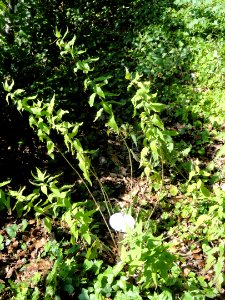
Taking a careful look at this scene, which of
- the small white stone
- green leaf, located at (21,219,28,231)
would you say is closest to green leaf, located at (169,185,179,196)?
the small white stone

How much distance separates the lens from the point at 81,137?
14.1 ft

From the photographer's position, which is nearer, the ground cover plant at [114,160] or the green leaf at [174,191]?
the ground cover plant at [114,160]

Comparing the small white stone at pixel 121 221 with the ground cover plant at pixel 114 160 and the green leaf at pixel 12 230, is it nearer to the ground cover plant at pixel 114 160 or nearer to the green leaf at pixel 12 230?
the ground cover plant at pixel 114 160

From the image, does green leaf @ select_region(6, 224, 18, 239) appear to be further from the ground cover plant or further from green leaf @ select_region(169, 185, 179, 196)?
green leaf @ select_region(169, 185, 179, 196)

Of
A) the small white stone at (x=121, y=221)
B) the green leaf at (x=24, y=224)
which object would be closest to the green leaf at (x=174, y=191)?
the small white stone at (x=121, y=221)

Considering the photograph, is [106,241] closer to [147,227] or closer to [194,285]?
[147,227]

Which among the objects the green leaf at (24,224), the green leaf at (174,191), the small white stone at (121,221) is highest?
the small white stone at (121,221)

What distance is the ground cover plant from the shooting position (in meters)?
2.53

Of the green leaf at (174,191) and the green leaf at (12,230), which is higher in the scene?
the green leaf at (174,191)

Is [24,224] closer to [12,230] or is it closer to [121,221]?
[12,230]

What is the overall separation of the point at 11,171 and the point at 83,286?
4.74ft

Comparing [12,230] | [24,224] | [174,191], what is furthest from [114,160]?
[12,230]

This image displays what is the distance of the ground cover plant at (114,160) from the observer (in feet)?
8.31

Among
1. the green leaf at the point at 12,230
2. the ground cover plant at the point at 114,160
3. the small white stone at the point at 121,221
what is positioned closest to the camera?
the ground cover plant at the point at 114,160
